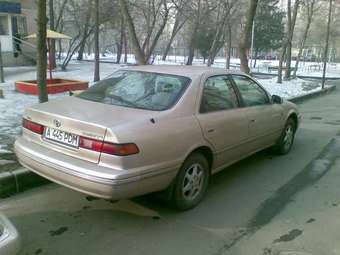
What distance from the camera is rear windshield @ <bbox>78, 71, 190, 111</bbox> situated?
4.14 metres

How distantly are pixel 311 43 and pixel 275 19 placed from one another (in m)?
14.8

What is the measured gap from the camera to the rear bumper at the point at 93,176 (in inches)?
134

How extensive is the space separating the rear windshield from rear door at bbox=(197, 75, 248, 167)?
356 mm

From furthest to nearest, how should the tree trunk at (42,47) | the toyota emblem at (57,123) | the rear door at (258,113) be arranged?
1. the tree trunk at (42,47)
2. the rear door at (258,113)
3. the toyota emblem at (57,123)

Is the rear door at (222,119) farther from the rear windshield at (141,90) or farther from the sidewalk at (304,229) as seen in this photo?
the sidewalk at (304,229)

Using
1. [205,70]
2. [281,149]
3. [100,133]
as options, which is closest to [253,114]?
[205,70]

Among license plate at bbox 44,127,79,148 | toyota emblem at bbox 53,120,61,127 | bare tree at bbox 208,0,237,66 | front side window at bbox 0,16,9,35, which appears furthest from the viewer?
front side window at bbox 0,16,9,35

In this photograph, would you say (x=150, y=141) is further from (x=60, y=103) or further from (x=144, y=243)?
(x=60, y=103)

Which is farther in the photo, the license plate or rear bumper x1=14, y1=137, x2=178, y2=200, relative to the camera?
the license plate

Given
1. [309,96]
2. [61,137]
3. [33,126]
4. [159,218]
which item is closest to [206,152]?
[159,218]

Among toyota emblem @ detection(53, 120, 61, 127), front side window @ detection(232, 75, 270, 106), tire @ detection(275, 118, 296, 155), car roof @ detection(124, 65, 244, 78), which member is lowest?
tire @ detection(275, 118, 296, 155)

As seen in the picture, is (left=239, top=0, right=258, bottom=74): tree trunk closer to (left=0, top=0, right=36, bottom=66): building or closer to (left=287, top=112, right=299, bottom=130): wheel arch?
(left=287, top=112, right=299, bottom=130): wheel arch

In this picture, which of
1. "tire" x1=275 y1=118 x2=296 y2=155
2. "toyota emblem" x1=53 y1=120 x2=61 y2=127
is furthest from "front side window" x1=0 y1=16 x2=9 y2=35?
"toyota emblem" x1=53 y1=120 x2=61 y2=127

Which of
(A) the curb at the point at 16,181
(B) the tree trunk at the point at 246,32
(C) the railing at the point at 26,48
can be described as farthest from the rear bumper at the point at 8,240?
(C) the railing at the point at 26,48
